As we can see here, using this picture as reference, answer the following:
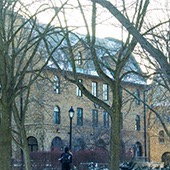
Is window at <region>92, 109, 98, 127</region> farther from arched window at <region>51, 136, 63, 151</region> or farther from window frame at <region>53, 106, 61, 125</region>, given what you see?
arched window at <region>51, 136, 63, 151</region>

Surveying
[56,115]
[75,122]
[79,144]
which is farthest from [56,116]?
[79,144]

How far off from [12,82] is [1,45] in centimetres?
117

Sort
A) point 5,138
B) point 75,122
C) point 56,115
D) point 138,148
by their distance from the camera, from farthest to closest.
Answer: point 138,148, point 75,122, point 56,115, point 5,138

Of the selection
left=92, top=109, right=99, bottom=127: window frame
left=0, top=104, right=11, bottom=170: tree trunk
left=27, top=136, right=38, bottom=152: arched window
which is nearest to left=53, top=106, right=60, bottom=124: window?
left=27, top=136, right=38, bottom=152: arched window

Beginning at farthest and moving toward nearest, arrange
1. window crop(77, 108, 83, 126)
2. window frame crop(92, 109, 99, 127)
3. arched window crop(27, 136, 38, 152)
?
1. window frame crop(92, 109, 99, 127)
2. window crop(77, 108, 83, 126)
3. arched window crop(27, 136, 38, 152)

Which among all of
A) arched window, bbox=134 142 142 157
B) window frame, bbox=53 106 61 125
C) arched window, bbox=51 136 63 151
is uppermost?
window frame, bbox=53 106 61 125

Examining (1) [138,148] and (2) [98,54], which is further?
(1) [138,148]

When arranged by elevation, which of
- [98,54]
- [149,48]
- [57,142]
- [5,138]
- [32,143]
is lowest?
[5,138]

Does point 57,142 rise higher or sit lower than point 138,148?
higher

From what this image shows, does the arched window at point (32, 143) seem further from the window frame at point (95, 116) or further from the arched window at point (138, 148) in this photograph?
the arched window at point (138, 148)

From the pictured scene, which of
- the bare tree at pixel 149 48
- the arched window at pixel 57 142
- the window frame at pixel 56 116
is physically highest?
the window frame at pixel 56 116

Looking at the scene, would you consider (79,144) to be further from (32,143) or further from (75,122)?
(32,143)

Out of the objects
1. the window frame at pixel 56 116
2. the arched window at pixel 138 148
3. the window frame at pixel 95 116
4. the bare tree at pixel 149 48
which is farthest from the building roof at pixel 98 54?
the arched window at pixel 138 148

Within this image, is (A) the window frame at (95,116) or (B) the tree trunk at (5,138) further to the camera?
(A) the window frame at (95,116)
